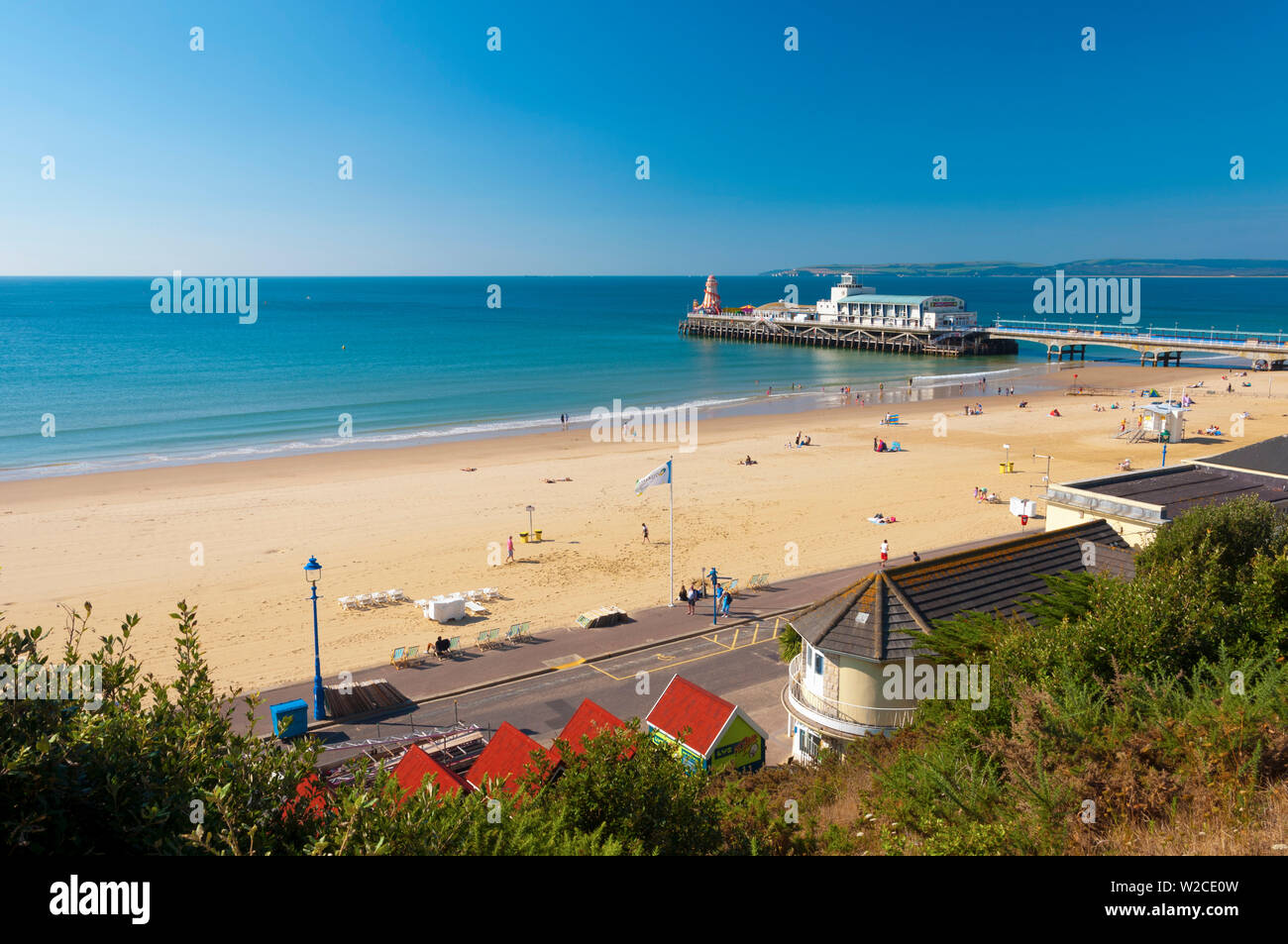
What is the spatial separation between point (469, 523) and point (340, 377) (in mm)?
50225

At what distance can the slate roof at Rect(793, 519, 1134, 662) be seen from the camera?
47.2 feet

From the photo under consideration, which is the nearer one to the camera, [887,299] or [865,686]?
[865,686]

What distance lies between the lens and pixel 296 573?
91.9 feet

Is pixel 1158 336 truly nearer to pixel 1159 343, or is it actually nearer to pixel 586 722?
pixel 1159 343

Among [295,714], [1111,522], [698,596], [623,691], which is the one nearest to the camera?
[295,714]

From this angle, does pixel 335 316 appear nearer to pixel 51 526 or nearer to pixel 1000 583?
pixel 51 526

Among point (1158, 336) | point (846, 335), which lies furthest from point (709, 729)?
point (1158, 336)

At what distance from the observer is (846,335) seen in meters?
113

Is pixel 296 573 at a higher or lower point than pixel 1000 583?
lower

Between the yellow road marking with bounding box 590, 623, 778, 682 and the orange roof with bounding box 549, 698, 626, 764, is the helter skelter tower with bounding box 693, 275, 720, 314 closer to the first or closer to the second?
the yellow road marking with bounding box 590, 623, 778, 682

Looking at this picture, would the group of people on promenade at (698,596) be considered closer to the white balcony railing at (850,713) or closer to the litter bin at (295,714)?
the white balcony railing at (850,713)

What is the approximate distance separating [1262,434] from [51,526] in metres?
60.8
